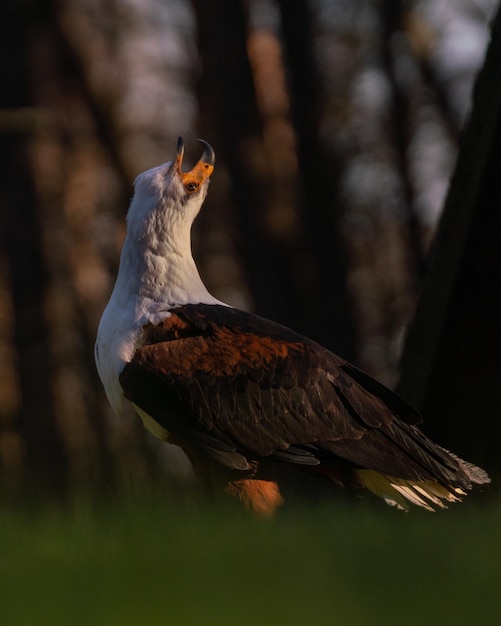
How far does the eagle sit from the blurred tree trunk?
19.0 inches

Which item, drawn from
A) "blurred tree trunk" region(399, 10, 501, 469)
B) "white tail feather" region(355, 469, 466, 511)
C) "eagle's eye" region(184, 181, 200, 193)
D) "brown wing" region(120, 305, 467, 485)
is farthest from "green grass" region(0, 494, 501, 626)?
"eagle's eye" region(184, 181, 200, 193)

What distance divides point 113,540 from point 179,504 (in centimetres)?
94

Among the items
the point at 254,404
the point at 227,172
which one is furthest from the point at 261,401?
the point at 227,172

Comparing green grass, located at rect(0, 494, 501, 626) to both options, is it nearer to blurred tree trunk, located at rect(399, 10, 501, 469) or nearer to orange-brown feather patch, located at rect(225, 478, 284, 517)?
orange-brown feather patch, located at rect(225, 478, 284, 517)

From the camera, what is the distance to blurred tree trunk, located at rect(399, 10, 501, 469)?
18.4 ft

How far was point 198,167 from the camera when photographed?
A: 584 cm

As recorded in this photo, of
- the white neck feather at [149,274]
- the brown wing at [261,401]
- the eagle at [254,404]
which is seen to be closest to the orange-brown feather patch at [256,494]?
the eagle at [254,404]

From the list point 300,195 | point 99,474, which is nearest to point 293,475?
point 99,474

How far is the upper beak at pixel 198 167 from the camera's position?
226 inches

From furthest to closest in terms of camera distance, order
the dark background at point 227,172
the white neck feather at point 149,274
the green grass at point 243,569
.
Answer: the dark background at point 227,172 < the white neck feather at point 149,274 < the green grass at point 243,569

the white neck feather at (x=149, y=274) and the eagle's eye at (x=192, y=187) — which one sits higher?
the eagle's eye at (x=192, y=187)

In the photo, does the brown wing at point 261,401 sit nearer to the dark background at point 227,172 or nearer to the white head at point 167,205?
the white head at point 167,205

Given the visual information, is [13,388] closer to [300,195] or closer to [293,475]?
[300,195]

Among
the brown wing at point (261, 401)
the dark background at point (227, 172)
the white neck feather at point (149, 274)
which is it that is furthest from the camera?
the dark background at point (227, 172)
